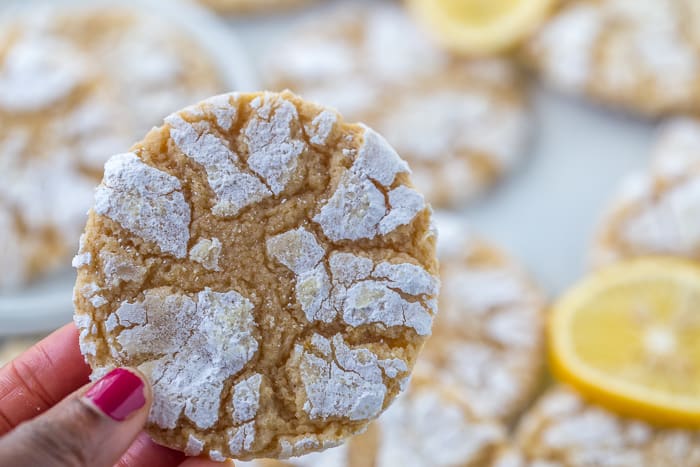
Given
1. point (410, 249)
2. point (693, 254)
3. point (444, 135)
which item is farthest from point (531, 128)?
point (410, 249)

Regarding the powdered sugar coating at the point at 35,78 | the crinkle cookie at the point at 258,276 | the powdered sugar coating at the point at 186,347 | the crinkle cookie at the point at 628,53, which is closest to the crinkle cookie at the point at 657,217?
the crinkle cookie at the point at 628,53

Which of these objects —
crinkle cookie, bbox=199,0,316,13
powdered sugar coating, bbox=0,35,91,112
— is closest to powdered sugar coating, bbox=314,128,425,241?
powdered sugar coating, bbox=0,35,91,112

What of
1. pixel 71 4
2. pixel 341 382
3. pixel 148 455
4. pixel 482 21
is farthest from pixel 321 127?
pixel 71 4

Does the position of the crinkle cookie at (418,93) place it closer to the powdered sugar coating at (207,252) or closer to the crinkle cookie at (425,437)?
the crinkle cookie at (425,437)

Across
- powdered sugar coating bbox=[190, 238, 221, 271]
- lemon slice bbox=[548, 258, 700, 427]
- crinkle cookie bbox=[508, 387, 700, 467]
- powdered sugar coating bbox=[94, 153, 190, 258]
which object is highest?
powdered sugar coating bbox=[94, 153, 190, 258]

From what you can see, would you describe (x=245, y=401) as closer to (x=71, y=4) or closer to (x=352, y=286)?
(x=352, y=286)

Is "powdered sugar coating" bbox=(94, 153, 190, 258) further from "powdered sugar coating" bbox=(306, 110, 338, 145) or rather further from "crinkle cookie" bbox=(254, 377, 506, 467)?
"crinkle cookie" bbox=(254, 377, 506, 467)

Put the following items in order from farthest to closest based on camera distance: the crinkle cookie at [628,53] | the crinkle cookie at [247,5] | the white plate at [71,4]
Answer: the crinkle cookie at [247,5], the crinkle cookie at [628,53], the white plate at [71,4]
